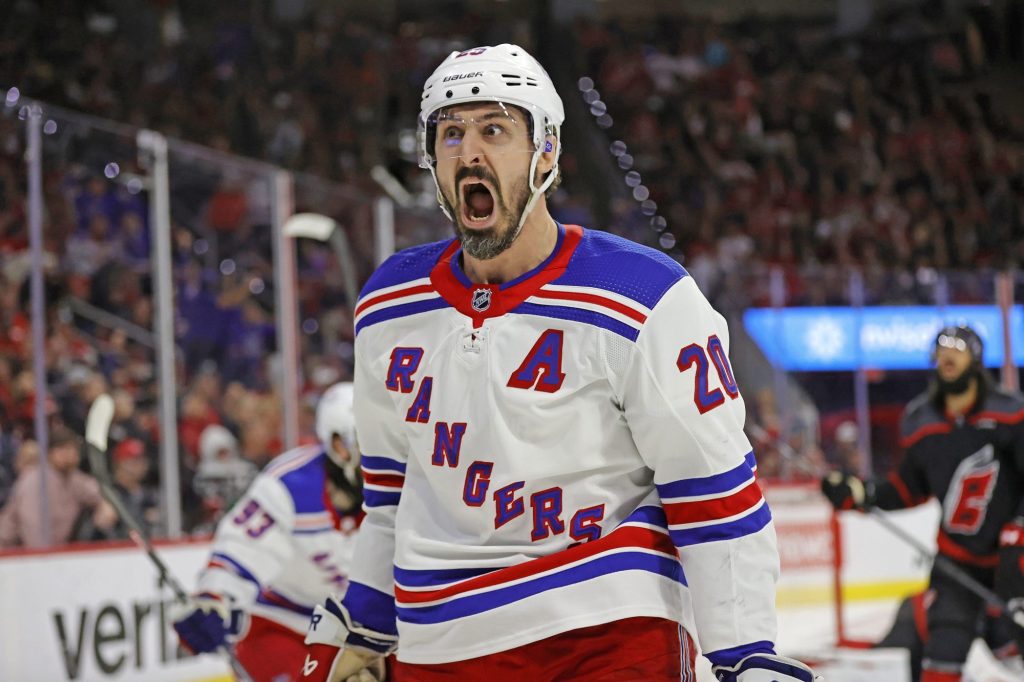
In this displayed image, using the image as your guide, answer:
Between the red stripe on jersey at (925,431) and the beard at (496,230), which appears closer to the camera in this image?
the beard at (496,230)

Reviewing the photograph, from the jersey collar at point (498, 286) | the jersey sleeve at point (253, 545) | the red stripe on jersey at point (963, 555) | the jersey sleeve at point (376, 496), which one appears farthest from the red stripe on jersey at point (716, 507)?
the red stripe on jersey at point (963, 555)

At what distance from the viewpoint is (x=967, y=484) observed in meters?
5.05

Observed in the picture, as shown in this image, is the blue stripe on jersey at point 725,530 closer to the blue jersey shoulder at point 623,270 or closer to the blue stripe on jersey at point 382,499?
the blue jersey shoulder at point 623,270

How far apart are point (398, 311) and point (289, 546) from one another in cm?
226

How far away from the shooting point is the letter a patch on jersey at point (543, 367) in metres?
1.74

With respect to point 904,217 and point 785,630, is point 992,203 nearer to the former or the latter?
point 904,217

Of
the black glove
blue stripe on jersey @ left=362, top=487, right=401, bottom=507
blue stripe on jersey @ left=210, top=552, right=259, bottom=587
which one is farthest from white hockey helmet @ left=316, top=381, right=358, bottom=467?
blue stripe on jersey @ left=362, top=487, right=401, bottom=507

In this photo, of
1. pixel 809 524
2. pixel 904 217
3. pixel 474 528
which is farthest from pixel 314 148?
pixel 474 528

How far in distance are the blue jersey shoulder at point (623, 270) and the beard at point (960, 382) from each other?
11.5ft

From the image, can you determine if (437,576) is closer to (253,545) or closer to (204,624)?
(204,624)

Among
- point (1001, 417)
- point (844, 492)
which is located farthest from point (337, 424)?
point (1001, 417)

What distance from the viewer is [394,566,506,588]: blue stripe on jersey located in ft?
5.78

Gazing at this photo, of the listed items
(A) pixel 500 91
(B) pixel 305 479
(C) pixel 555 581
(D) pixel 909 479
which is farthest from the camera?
(D) pixel 909 479

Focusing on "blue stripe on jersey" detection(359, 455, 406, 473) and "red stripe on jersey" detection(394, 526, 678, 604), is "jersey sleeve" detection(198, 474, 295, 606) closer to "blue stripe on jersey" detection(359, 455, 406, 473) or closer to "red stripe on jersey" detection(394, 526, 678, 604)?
"blue stripe on jersey" detection(359, 455, 406, 473)
